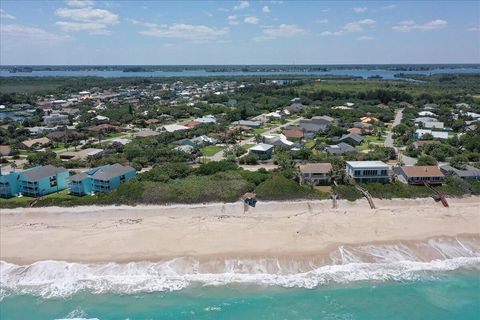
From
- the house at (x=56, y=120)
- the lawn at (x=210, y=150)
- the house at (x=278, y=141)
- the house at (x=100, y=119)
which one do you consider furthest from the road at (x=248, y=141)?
the house at (x=56, y=120)

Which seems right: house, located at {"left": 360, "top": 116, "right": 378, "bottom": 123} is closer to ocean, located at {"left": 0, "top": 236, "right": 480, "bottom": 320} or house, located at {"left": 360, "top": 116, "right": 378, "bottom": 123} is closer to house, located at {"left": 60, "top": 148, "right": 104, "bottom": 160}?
house, located at {"left": 60, "top": 148, "right": 104, "bottom": 160}

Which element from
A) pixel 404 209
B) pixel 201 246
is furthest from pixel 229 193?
pixel 404 209

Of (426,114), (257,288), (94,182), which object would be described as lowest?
(257,288)

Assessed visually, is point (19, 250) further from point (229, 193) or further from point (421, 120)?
point (421, 120)

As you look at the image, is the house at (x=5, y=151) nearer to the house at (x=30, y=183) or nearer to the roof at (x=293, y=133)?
the house at (x=30, y=183)

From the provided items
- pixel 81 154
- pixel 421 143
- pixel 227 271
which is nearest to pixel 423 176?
pixel 421 143

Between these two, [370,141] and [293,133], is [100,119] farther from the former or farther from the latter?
[370,141]
